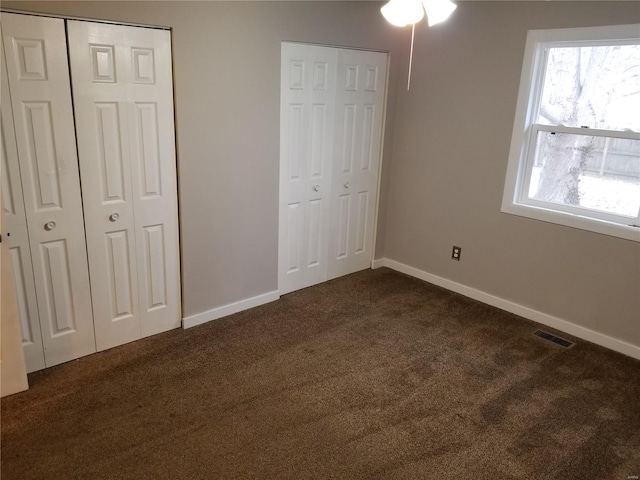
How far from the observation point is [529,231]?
11.5 feet

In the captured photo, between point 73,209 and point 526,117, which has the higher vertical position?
point 526,117

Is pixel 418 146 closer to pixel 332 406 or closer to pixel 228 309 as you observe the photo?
pixel 228 309

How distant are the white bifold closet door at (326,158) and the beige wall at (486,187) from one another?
13.2 inches

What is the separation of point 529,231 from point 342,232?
1493mm

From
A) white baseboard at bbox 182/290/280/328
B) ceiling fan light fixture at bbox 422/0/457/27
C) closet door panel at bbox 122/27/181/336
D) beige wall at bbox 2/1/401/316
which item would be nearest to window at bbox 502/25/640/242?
beige wall at bbox 2/1/401/316

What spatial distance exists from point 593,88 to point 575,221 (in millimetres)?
879

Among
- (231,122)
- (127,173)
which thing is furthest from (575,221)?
(127,173)

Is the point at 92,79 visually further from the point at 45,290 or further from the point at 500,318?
the point at 500,318

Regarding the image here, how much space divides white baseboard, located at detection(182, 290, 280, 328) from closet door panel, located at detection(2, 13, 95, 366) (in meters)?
0.63

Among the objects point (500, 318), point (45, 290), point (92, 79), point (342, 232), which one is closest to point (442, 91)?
point (342, 232)

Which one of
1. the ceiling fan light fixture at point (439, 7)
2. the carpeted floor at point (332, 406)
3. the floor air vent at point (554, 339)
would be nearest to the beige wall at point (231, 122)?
the carpeted floor at point (332, 406)

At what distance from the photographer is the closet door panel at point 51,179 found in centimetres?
233

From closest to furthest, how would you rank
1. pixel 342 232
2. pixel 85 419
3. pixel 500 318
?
1. pixel 85 419
2. pixel 500 318
3. pixel 342 232

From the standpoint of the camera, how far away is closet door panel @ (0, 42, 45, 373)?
233 cm
